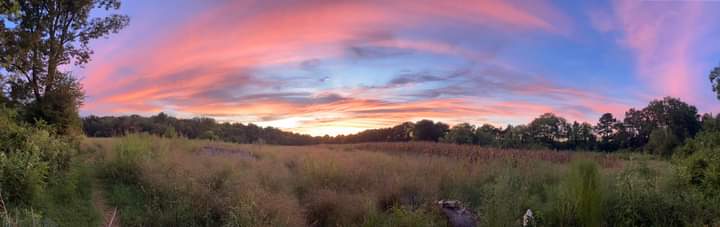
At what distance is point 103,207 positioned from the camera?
8250 mm

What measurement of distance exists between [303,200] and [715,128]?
32.1 ft

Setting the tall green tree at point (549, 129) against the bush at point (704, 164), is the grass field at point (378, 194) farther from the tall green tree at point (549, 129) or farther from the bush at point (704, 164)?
the tall green tree at point (549, 129)

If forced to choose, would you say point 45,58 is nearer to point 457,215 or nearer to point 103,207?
point 103,207

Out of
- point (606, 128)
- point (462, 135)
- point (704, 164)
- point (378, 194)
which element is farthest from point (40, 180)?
point (606, 128)

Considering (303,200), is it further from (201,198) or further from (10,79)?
(10,79)

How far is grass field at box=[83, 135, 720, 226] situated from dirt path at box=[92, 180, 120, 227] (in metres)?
0.11

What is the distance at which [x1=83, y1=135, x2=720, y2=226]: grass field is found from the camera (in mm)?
6625

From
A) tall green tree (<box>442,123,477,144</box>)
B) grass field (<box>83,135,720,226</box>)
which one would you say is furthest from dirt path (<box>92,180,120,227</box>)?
tall green tree (<box>442,123,477,144</box>)

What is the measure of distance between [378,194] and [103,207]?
5855 millimetres

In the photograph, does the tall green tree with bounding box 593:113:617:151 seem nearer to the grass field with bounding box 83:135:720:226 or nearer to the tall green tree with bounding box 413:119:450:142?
the tall green tree with bounding box 413:119:450:142

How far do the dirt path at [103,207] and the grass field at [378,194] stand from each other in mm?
113

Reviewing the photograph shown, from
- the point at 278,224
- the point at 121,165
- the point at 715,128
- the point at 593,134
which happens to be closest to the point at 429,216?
the point at 278,224

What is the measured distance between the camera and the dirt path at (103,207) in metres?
7.38

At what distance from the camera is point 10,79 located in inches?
502
